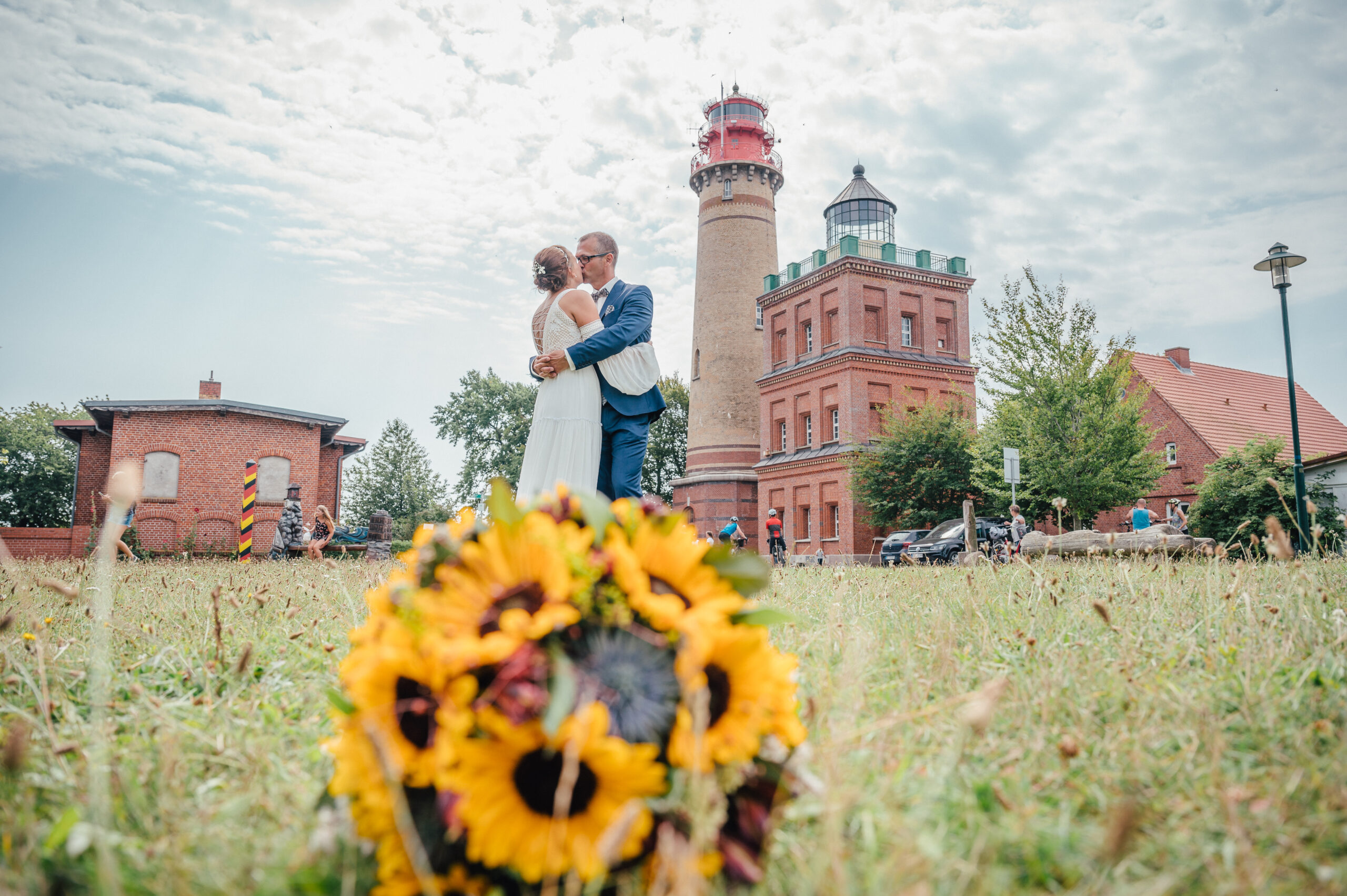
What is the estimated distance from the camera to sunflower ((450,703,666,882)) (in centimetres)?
111

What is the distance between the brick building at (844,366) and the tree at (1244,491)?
31.2ft

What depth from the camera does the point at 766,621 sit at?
1.47m

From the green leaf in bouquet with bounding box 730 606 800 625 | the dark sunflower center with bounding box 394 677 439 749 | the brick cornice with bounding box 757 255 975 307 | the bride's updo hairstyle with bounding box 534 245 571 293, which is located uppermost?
the brick cornice with bounding box 757 255 975 307

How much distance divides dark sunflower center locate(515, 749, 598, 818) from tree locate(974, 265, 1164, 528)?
74.6 feet

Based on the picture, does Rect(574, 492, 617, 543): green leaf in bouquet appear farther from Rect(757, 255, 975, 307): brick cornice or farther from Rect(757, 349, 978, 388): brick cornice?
Rect(757, 255, 975, 307): brick cornice

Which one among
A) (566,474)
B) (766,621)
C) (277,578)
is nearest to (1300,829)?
(766,621)

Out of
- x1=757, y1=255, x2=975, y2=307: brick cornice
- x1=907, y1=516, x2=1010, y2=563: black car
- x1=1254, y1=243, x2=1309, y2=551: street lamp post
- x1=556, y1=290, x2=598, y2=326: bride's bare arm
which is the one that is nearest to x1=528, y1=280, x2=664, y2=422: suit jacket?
x1=556, y1=290, x2=598, y2=326: bride's bare arm

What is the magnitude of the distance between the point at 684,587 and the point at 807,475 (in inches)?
1277

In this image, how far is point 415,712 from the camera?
1253mm

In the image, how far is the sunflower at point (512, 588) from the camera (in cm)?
118

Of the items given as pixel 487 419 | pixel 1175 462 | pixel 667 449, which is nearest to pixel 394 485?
pixel 487 419

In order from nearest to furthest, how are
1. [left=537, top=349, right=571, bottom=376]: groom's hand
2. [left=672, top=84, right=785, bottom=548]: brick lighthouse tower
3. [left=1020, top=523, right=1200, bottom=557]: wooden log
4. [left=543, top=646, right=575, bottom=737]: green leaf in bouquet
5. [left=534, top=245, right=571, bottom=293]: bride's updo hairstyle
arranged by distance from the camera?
[left=543, top=646, right=575, bottom=737]: green leaf in bouquet, [left=537, top=349, right=571, bottom=376]: groom's hand, [left=534, top=245, right=571, bottom=293]: bride's updo hairstyle, [left=1020, top=523, right=1200, bottom=557]: wooden log, [left=672, top=84, right=785, bottom=548]: brick lighthouse tower

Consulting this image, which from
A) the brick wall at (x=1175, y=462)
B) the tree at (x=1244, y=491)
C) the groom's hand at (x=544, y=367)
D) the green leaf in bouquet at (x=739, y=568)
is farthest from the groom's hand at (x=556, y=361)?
the brick wall at (x=1175, y=462)

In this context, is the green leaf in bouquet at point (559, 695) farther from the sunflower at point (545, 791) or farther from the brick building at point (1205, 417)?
the brick building at point (1205, 417)
